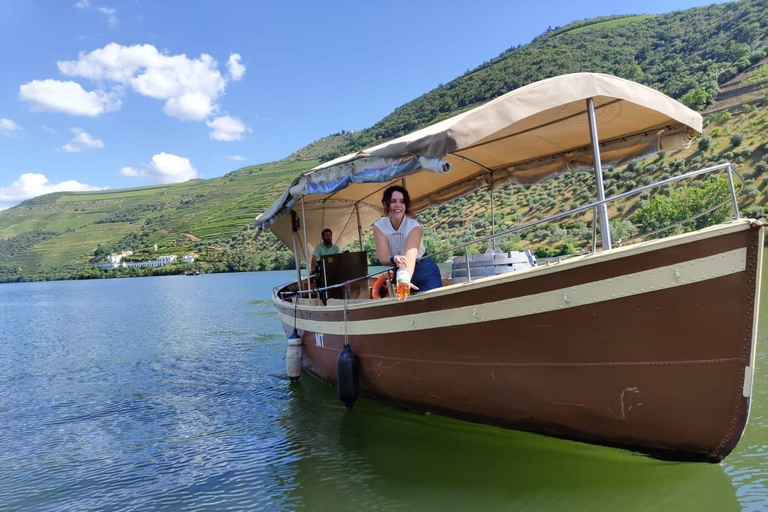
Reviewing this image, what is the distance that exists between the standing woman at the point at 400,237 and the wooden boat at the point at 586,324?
14.5 inches

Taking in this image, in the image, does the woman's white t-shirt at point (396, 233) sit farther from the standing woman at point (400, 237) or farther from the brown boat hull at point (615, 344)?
the brown boat hull at point (615, 344)

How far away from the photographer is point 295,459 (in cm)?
610

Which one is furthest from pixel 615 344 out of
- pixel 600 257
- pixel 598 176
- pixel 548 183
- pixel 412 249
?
pixel 548 183

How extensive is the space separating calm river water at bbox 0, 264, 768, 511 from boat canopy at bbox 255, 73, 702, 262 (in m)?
3.13

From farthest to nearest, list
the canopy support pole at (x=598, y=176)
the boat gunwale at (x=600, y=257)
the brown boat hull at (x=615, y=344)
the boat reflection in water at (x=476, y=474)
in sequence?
the canopy support pole at (x=598, y=176) → the boat reflection in water at (x=476, y=474) → the brown boat hull at (x=615, y=344) → the boat gunwale at (x=600, y=257)

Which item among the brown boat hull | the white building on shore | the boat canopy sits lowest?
the brown boat hull

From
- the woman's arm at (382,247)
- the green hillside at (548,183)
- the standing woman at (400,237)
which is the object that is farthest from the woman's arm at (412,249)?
the green hillside at (548,183)

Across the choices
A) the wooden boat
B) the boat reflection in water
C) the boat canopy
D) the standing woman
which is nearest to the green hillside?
the boat canopy

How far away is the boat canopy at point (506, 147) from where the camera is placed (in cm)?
492

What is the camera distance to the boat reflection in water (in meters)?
4.37

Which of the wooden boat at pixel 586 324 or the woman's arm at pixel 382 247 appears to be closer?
the wooden boat at pixel 586 324

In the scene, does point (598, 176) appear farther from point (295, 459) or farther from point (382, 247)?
point (295, 459)

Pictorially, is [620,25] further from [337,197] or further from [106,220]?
[106,220]

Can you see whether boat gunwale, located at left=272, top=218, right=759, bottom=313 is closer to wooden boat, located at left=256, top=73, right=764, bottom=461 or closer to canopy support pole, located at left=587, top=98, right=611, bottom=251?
wooden boat, located at left=256, top=73, right=764, bottom=461
